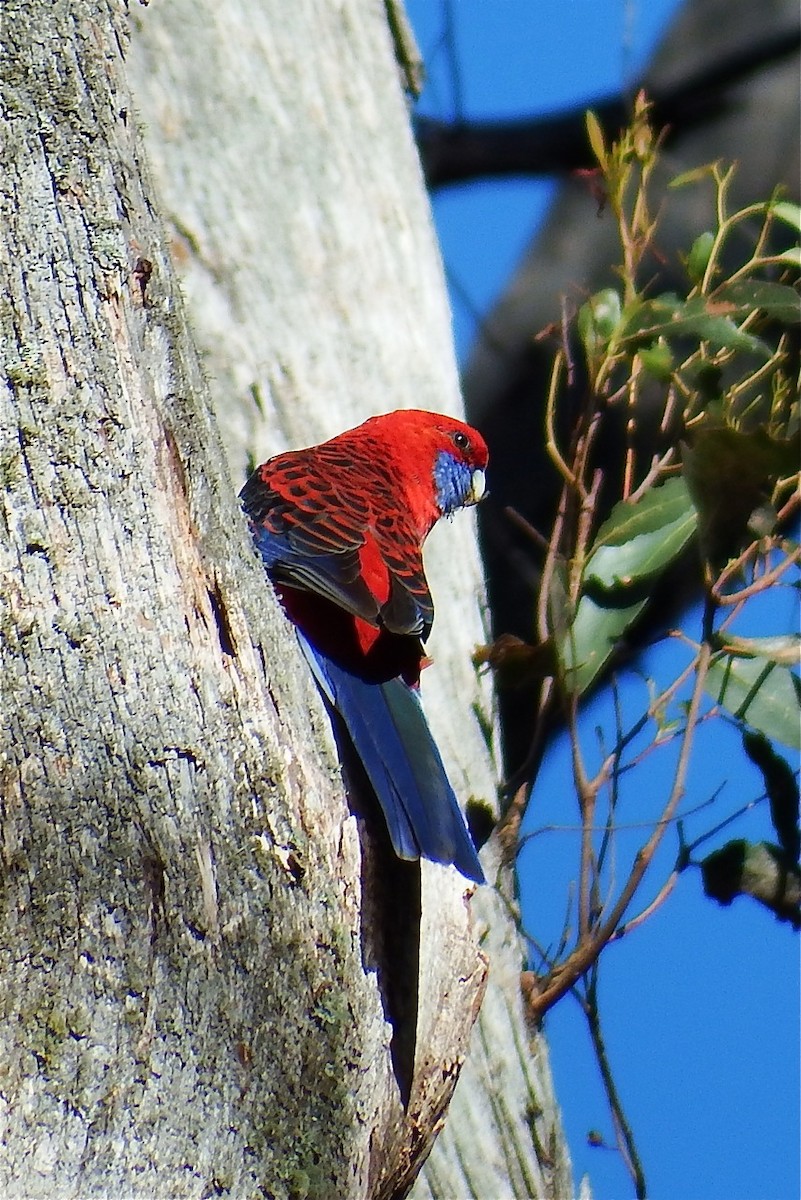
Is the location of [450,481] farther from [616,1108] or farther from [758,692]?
[616,1108]

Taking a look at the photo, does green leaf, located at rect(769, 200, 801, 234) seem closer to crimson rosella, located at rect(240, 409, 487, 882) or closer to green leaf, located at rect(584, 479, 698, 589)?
green leaf, located at rect(584, 479, 698, 589)

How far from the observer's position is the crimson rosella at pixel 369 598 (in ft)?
6.49

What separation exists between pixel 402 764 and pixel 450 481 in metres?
1.21

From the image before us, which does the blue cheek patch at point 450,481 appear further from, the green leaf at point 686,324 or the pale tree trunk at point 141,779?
the pale tree trunk at point 141,779

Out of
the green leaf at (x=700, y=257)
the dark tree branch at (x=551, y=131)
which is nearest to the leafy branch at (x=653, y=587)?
the green leaf at (x=700, y=257)

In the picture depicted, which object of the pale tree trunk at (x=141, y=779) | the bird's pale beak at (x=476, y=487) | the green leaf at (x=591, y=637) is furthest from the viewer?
the bird's pale beak at (x=476, y=487)

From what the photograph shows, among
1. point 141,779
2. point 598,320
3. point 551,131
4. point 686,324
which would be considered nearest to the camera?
point 141,779

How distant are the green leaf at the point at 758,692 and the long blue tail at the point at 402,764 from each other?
2.45 feet

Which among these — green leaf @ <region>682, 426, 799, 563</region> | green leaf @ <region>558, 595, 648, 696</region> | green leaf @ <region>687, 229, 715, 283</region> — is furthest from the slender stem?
green leaf @ <region>687, 229, 715, 283</region>

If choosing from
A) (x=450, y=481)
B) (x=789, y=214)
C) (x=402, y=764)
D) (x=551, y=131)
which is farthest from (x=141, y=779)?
(x=551, y=131)

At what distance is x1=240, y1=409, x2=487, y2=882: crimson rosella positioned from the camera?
1.98 metres

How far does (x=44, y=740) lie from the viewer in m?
1.55

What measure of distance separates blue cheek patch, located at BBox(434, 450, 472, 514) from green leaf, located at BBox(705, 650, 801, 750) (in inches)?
28.6

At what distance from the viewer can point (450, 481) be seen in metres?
3.12
